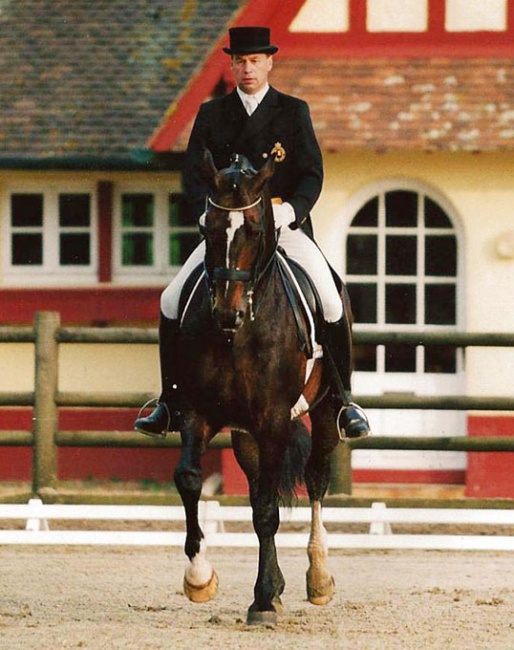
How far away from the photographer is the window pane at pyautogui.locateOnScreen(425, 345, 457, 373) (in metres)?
18.0

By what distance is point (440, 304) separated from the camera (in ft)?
59.1

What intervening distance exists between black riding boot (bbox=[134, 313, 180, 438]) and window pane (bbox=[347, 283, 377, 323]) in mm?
7431

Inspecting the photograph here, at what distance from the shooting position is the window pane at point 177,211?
20594 mm

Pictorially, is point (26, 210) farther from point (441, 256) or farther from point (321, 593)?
point (321, 593)

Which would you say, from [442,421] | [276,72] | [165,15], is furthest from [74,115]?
[442,421]

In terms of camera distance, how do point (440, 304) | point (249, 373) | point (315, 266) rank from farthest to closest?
point (440, 304), point (315, 266), point (249, 373)

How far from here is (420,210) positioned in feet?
58.8

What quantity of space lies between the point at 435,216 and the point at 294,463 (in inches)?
277

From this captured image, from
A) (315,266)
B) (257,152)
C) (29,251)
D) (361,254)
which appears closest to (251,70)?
(257,152)

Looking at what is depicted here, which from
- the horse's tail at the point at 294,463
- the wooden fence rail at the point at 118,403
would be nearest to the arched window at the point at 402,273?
the wooden fence rail at the point at 118,403

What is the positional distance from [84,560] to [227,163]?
348 cm

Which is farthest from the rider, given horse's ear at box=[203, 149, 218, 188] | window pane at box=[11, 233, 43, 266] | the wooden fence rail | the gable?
window pane at box=[11, 233, 43, 266]

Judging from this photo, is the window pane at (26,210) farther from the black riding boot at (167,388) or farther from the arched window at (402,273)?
the black riding boot at (167,388)

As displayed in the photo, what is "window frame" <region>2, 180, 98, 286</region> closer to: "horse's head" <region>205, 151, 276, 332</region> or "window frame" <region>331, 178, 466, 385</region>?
"window frame" <region>331, 178, 466, 385</region>
